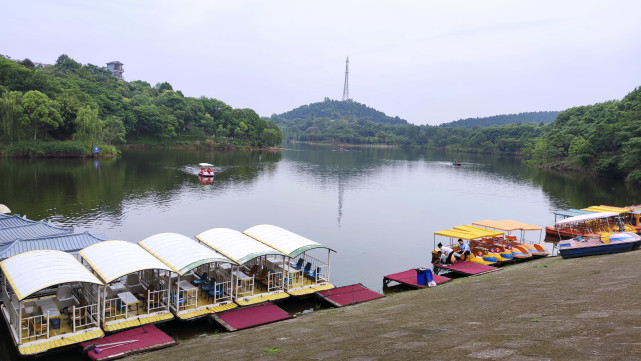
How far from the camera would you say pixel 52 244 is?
60.3 ft

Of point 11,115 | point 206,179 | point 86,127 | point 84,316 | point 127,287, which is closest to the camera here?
point 84,316

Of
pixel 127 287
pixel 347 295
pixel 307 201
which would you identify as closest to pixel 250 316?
pixel 347 295

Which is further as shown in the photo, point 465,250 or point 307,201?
point 307,201

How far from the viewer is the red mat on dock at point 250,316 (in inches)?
581

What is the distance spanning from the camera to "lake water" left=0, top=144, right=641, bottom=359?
29.9 m

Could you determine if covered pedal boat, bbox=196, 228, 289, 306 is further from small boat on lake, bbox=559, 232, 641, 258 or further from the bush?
the bush

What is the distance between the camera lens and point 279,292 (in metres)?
17.8

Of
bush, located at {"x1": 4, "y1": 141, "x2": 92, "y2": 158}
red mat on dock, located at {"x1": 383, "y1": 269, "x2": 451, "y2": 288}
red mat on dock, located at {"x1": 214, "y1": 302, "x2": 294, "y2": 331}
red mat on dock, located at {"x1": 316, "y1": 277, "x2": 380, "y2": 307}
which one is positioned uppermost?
bush, located at {"x1": 4, "y1": 141, "x2": 92, "y2": 158}

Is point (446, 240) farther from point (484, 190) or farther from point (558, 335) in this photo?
point (484, 190)

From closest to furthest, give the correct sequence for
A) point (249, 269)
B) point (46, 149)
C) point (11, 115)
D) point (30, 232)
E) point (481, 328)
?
1. point (481, 328)
2. point (249, 269)
3. point (30, 232)
4. point (11, 115)
5. point (46, 149)

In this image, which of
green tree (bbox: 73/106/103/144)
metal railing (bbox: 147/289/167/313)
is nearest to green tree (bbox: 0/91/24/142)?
green tree (bbox: 73/106/103/144)

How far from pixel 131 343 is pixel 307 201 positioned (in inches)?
1337

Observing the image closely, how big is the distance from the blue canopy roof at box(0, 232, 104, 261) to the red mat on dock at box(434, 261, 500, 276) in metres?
18.4

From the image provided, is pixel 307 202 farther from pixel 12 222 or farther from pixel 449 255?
pixel 12 222
